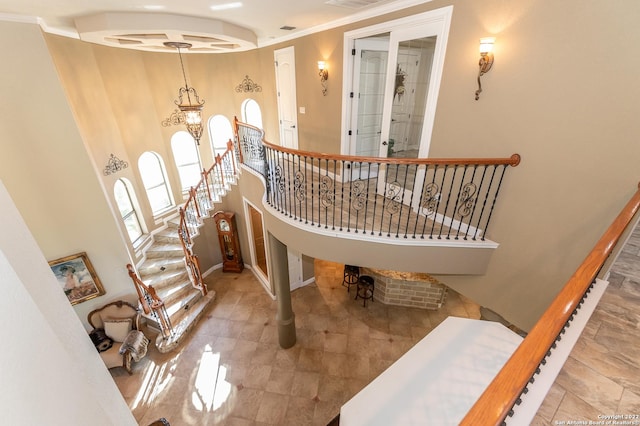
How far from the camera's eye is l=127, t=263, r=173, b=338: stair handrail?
205 inches

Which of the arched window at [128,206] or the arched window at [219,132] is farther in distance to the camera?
the arched window at [219,132]

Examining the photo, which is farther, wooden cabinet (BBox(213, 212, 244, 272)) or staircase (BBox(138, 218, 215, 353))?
wooden cabinet (BBox(213, 212, 244, 272))

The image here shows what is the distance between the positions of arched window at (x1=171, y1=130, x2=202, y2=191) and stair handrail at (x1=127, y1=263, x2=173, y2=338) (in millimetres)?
3020

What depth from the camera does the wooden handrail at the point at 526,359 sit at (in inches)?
32.3

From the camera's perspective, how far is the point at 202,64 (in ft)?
22.9

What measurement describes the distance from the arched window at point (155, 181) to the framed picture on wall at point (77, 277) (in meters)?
2.26

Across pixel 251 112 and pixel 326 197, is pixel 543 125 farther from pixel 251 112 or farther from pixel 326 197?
pixel 251 112

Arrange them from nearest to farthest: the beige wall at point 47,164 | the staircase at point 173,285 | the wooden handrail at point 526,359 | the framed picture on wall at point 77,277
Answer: the wooden handrail at point 526,359
the beige wall at point 47,164
the framed picture on wall at point 77,277
the staircase at point 173,285

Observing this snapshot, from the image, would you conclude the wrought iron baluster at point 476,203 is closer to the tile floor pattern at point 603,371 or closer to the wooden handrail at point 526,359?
the tile floor pattern at point 603,371

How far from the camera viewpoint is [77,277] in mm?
4906

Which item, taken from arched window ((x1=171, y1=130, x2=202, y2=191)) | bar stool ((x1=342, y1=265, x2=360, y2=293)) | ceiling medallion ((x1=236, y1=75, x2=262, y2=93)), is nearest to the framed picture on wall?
arched window ((x1=171, y1=130, x2=202, y2=191))

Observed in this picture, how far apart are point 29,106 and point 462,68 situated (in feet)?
19.6

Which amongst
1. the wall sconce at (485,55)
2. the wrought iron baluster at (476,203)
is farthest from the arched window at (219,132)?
the wrought iron baluster at (476,203)

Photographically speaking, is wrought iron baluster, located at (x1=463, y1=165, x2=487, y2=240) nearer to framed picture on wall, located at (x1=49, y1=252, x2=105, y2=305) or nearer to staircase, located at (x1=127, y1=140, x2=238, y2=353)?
staircase, located at (x1=127, y1=140, x2=238, y2=353)
